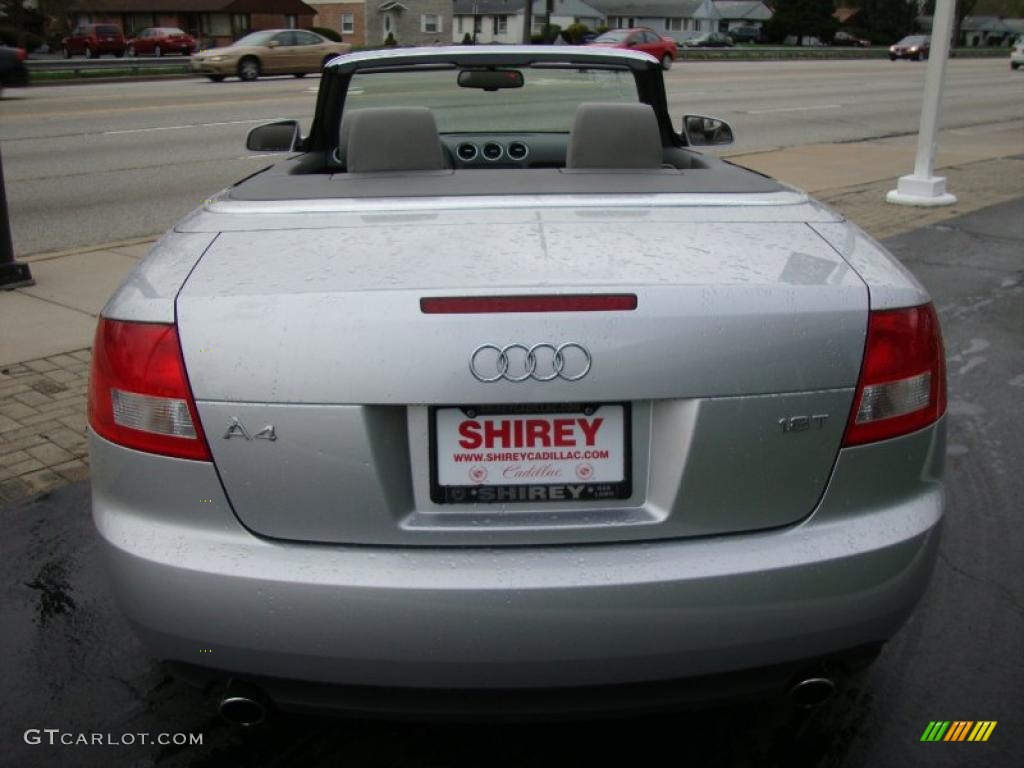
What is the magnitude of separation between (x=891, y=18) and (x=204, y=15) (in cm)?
6677

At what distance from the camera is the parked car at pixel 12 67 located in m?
6.00

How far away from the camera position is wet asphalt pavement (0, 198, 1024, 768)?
264 cm

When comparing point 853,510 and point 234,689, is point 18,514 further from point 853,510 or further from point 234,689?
point 853,510

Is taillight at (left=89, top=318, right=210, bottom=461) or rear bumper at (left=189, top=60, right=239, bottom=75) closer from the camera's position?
taillight at (left=89, top=318, right=210, bottom=461)

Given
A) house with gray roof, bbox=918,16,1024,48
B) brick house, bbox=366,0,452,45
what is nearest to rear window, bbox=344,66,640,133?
brick house, bbox=366,0,452,45

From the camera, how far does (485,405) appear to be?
205 cm

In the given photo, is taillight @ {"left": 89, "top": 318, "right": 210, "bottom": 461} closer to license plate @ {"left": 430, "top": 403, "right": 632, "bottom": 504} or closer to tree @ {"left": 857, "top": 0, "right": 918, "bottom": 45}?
license plate @ {"left": 430, "top": 403, "right": 632, "bottom": 504}

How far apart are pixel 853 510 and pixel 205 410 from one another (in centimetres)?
133

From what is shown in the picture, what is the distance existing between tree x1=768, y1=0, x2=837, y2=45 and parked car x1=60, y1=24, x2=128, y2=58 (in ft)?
202

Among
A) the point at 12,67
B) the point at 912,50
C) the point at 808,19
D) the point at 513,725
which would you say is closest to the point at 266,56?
the point at 12,67

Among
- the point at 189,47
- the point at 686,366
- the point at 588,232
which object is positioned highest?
the point at 588,232

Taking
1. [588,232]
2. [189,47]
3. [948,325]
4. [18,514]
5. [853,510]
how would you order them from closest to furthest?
[853,510], [588,232], [18,514], [948,325], [189,47]

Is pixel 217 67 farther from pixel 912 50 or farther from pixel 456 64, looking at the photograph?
pixel 912 50

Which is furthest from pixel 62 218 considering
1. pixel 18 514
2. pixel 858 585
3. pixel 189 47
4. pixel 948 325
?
pixel 189 47
